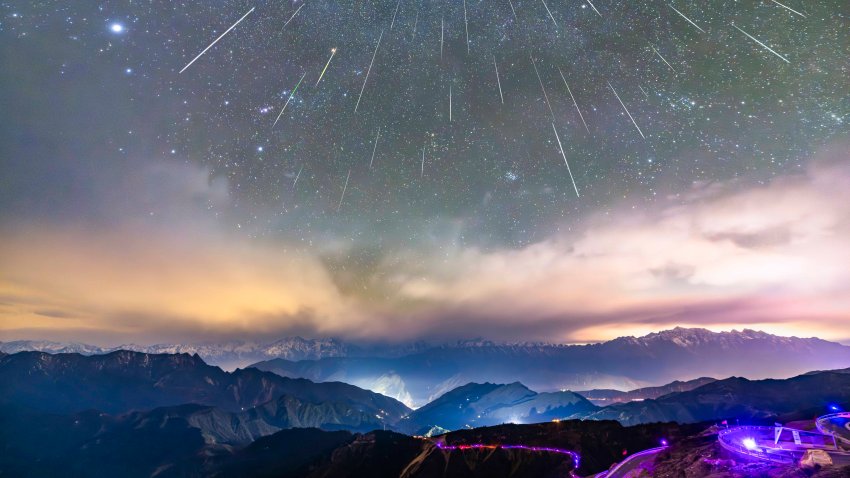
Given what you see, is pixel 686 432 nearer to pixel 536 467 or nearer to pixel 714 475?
pixel 536 467

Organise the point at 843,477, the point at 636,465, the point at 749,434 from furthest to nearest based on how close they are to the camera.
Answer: the point at 636,465
the point at 749,434
the point at 843,477

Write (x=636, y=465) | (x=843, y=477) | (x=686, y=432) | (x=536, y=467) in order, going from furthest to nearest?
(x=536, y=467)
(x=686, y=432)
(x=636, y=465)
(x=843, y=477)

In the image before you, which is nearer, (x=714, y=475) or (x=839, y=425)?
(x=714, y=475)

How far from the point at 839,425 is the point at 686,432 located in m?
113

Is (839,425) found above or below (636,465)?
above

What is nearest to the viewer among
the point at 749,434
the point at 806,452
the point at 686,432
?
the point at 806,452

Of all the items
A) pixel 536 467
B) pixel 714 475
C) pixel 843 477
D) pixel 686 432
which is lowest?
pixel 536 467

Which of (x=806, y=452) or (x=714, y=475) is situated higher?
(x=806, y=452)

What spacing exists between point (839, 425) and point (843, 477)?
5035cm

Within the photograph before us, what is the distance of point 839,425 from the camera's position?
8638cm

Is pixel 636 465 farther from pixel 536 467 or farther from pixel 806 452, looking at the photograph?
pixel 536 467

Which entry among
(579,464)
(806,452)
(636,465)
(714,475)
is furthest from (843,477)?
(579,464)

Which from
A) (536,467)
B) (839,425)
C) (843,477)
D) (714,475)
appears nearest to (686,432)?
(536,467)

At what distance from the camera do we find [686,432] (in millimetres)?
183875
